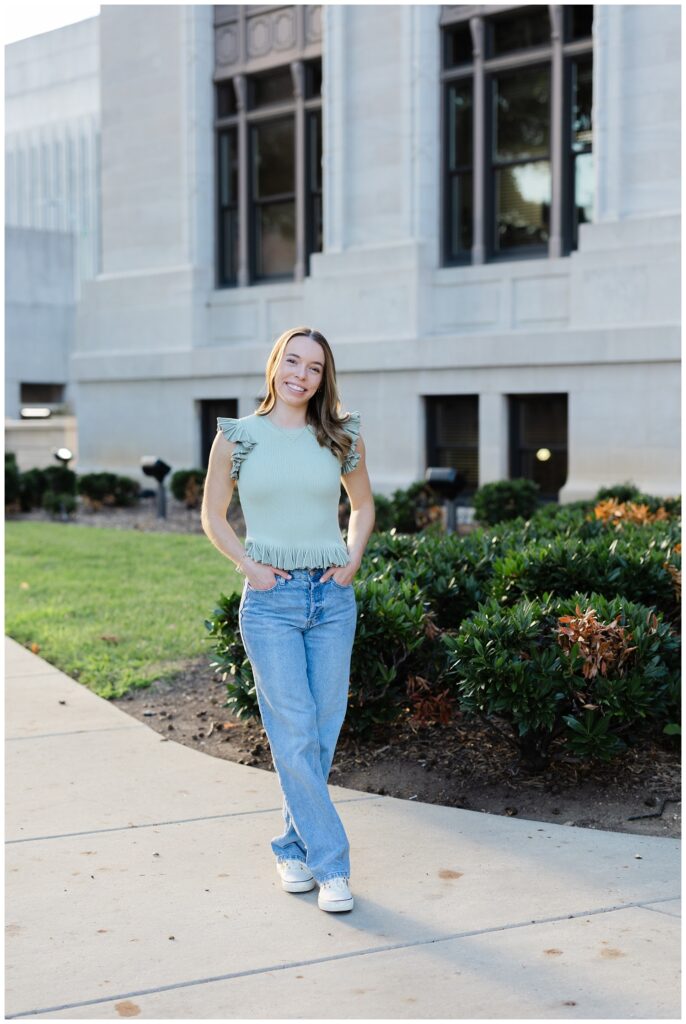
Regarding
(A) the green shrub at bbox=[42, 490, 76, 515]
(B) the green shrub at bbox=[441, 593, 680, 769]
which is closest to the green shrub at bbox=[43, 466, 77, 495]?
(A) the green shrub at bbox=[42, 490, 76, 515]

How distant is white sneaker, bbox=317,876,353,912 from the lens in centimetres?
432

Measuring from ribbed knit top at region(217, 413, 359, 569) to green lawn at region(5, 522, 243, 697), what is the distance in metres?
3.03

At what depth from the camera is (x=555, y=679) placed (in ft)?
17.9

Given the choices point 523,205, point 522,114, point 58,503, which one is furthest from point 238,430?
point 58,503

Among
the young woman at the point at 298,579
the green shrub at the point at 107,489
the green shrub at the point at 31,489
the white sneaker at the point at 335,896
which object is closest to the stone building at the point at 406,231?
the green shrub at the point at 107,489

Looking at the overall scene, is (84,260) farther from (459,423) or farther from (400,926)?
(400,926)

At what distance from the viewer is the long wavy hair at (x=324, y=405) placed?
15.1ft

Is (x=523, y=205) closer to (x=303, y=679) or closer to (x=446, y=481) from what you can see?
(x=446, y=481)

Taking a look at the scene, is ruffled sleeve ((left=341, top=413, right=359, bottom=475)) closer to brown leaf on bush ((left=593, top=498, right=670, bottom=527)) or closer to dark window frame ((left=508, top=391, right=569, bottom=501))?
brown leaf on bush ((left=593, top=498, right=670, bottom=527))

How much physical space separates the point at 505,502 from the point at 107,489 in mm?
7108

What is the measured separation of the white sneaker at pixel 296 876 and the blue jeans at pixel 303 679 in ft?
0.40

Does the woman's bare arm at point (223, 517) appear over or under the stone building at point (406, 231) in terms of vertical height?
under

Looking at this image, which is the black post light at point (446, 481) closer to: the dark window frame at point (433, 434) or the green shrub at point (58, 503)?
the dark window frame at point (433, 434)

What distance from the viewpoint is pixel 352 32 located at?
57.8 ft
